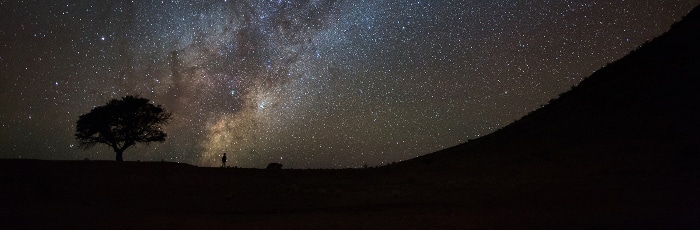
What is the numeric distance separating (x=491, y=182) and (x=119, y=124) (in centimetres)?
3058

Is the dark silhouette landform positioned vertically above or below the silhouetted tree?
below

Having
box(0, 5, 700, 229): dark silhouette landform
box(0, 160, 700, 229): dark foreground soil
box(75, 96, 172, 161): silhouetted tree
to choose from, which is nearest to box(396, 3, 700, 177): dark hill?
box(0, 5, 700, 229): dark silhouette landform

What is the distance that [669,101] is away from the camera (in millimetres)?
31078

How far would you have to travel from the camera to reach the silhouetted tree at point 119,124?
42938 mm

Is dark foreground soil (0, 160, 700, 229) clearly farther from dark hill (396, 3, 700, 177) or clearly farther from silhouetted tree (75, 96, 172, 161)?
silhouetted tree (75, 96, 172, 161)

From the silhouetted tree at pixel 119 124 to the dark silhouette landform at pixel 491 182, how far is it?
1599 centimetres

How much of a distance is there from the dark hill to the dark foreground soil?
2.94 metres

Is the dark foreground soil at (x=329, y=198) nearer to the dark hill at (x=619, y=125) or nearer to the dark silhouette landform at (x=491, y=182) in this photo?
the dark silhouette landform at (x=491, y=182)

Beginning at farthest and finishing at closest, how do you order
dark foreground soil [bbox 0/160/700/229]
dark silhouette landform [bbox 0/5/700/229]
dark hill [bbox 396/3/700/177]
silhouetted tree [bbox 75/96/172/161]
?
silhouetted tree [bbox 75/96/172/161] < dark hill [bbox 396/3/700/177] < dark silhouette landform [bbox 0/5/700/229] < dark foreground soil [bbox 0/160/700/229]

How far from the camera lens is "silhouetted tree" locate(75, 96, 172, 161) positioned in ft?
141

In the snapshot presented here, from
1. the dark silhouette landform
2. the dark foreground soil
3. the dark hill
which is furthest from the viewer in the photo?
the dark hill

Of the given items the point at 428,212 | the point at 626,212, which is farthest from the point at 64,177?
the point at 626,212

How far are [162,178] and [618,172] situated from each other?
1826 cm

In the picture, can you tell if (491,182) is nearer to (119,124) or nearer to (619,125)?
(619,125)
